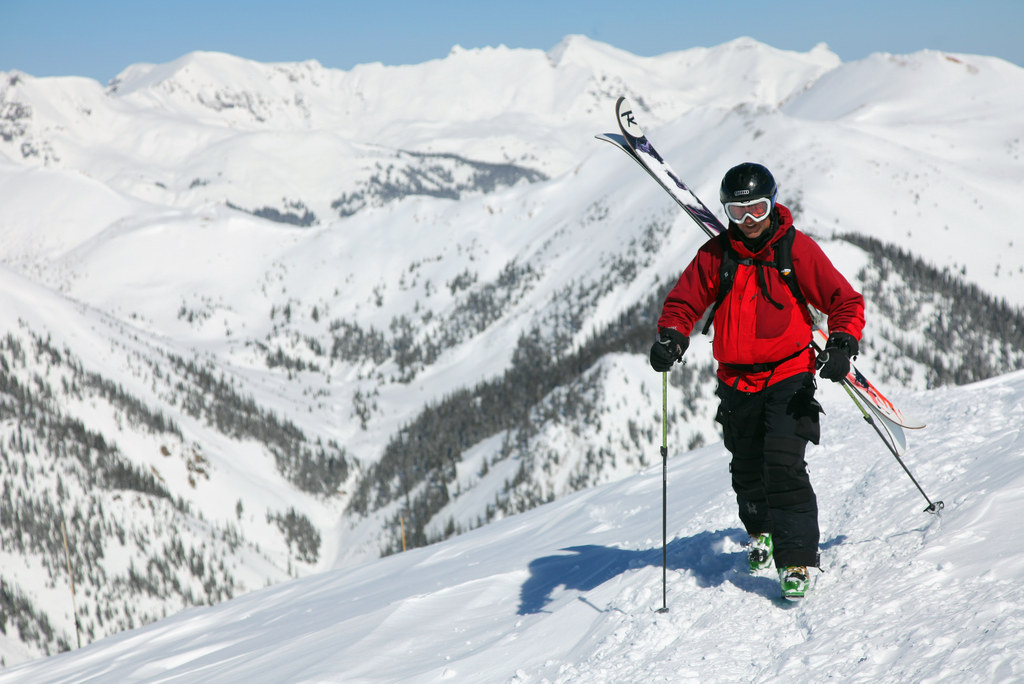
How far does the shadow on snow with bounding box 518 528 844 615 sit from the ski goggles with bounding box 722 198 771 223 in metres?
3.34

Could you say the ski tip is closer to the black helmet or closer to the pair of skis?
the pair of skis

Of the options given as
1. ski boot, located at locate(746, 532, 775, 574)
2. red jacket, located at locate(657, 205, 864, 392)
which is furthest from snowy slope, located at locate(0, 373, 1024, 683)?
A: red jacket, located at locate(657, 205, 864, 392)

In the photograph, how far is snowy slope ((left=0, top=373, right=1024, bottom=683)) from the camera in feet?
16.5

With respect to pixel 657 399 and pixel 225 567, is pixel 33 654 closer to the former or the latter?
pixel 225 567

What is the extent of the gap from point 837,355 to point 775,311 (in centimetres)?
63

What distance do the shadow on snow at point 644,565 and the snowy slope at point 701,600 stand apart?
0.11 ft

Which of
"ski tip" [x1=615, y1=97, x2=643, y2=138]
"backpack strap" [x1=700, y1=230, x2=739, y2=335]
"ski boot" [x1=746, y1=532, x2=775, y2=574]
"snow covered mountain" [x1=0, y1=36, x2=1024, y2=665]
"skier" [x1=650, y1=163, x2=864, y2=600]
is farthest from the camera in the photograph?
"snow covered mountain" [x1=0, y1=36, x2=1024, y2=665]

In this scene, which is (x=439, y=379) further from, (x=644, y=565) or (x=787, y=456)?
(x=787, y=456)

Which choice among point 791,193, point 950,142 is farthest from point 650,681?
point 950,142

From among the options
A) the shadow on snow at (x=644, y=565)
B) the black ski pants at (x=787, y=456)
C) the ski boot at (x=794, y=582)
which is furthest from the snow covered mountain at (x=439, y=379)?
the ski boot at (x=794, y=582)

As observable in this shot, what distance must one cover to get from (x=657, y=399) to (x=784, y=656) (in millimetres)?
83428

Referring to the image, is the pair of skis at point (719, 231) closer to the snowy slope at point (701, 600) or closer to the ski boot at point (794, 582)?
the snowy slope at point (701, 600)

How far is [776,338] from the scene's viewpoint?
20.6 ft

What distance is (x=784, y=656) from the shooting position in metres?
5.21
